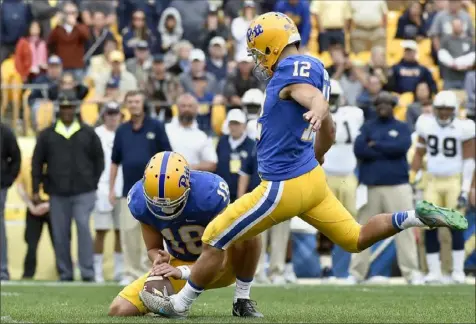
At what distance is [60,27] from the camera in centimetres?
1783

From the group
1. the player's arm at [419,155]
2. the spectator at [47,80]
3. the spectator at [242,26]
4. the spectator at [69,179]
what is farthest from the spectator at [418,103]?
the spectator at [47,80]

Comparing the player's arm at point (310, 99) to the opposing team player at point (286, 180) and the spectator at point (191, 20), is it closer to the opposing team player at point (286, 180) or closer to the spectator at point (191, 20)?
the opposing team player at point (286, 180)

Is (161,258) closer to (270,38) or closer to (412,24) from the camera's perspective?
(270,38)

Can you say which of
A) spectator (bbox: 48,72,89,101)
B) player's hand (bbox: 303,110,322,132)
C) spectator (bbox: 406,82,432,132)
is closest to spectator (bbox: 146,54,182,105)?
spectator (bbox: 48,72,89,101)

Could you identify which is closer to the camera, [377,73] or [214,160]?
[214,160]

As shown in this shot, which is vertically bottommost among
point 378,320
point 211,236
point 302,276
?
point 302,276

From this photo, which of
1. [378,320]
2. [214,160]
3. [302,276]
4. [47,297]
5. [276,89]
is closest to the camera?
[276,89]

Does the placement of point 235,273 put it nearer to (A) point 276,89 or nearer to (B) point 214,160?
(A) point 276,89

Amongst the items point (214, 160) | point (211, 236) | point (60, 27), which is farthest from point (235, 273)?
point (60, 27)

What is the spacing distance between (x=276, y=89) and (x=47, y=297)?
4059 millimetres

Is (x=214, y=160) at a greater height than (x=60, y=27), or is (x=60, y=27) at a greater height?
(x=60, y=27)

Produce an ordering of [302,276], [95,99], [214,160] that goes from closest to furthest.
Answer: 1. [214,160]
2. [302,276]
3. [95,99]

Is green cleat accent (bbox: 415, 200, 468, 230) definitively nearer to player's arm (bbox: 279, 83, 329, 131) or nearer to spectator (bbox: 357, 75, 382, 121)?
player's arm (bbox: 279, 83, 329, 131)

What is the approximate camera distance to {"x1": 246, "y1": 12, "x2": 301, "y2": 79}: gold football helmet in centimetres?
698
